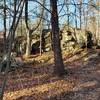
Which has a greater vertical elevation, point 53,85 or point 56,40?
point 56,40

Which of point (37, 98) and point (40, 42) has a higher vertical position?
point (40, 42)

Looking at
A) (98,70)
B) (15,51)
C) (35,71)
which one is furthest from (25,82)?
(15,51)

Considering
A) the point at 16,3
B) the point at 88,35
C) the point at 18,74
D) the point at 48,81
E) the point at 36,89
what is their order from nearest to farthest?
the point at 16,3 → the point at 36,89 → the point at 48,81 → the point at 18,74 → the point at 88,35

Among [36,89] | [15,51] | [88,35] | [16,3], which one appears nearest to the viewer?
[16,3]

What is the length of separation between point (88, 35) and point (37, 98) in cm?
1407

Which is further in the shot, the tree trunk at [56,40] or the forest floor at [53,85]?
the tree trunk at [56,40]

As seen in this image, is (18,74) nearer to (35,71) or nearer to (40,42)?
(35,71)

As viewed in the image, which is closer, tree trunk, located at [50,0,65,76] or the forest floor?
the forest floor

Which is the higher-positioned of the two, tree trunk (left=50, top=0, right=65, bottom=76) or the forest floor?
tree trunk (left=50, top=0, right=65, bottom=76)

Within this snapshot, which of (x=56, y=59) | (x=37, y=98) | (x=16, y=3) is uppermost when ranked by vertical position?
(x=16, y=3)

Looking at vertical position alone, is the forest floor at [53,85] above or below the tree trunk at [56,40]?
below

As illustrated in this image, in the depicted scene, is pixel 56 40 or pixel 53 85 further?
pixel 56 40

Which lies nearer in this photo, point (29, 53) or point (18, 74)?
point (18, 74)

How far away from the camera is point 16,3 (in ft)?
30.4
